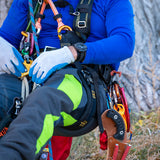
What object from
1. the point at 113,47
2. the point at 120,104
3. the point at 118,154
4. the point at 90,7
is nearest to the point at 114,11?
the point at 90,7

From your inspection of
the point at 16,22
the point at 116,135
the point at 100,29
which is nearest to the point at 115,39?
the point at 100,29

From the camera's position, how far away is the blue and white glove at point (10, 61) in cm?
172

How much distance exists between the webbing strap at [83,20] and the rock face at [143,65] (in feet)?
4.48

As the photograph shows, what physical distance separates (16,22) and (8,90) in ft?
2.22

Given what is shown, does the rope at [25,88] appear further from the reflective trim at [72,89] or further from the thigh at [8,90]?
the reflective trim at [72,89]

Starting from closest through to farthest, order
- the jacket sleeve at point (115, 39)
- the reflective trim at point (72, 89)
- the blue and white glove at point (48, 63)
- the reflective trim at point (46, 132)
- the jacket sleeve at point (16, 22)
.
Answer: the reflective trim at point (46, 132)
the reflective trim at point (72, 89)
the blue and white glove at point (48, 63)
the jacket sleeve at point (115, 39)
the jacket sleeve at point (16, 22)

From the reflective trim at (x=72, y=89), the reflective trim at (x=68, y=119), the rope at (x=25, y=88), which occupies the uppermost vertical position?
the reflective trim at (x=72, y=89)

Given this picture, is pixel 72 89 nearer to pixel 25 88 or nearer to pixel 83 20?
pixel 25 88

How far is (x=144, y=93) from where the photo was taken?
127 inches

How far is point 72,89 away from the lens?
1.36m

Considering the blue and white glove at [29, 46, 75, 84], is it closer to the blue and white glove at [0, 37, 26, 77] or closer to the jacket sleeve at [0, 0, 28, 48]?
the blue and white glove at [0, 37, 26, 77]

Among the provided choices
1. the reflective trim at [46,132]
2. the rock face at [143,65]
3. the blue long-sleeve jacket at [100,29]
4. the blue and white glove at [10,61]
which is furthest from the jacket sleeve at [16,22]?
the rock face at [143,65]

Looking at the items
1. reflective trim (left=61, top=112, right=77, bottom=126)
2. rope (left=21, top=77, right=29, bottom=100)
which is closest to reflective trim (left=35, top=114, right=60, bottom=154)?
reflective trim (left=61, top=112, right=77, bottom=126)

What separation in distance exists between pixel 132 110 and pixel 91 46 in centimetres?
171
